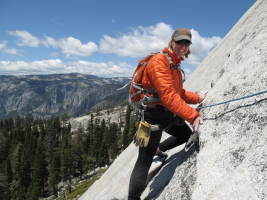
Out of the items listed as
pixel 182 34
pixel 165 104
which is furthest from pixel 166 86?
pixel 182 34

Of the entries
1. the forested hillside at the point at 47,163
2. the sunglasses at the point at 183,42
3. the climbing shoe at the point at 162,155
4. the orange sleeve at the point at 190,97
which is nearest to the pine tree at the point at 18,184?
the forested hillside at the point at 47,163

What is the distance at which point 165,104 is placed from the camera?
18.8ft

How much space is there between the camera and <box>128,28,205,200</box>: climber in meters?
5.67

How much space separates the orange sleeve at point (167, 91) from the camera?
562 centimetres

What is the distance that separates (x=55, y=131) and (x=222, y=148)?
176939mm

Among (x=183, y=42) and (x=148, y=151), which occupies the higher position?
(x=183, y=42)

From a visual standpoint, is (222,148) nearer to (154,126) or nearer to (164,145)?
(154,126)

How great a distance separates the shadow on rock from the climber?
0.62 m

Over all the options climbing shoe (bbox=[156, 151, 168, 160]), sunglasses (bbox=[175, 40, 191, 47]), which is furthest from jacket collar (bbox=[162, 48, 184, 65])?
climbing shoe (bbox=[156, 151, 168, 160])

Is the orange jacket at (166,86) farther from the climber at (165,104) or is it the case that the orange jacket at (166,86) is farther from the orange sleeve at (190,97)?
the orange sleeve at (190,97)

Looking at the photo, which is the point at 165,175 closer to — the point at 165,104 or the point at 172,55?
the point at 165,104

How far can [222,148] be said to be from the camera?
549cm

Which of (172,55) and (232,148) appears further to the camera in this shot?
(172,55)

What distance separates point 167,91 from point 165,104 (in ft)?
1.02
